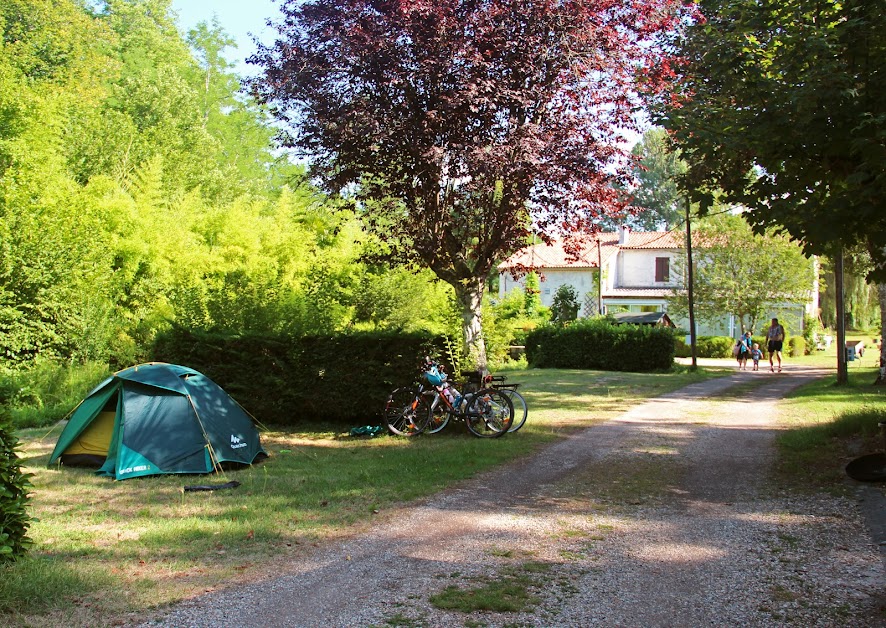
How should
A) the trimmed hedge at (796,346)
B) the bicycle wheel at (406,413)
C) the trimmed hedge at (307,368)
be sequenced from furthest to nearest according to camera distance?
the trimmed hedge at (796,346) → the trimmed hedge at (307,368) → the bicycle wheel at (406,413)

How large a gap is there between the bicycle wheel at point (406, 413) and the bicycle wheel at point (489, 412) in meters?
0.67

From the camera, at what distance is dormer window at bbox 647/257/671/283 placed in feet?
170

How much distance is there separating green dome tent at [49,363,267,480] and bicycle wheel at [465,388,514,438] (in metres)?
3.18

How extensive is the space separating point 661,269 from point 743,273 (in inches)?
513

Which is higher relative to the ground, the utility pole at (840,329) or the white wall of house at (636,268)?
the white wall of house at (636,268)

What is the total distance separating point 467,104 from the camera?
10.9 meters

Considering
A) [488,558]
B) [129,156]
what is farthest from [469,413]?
[129,156]

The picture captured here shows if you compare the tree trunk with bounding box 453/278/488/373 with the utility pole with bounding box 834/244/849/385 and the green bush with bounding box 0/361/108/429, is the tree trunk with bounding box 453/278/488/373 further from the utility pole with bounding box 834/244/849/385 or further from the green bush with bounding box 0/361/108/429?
the utility pole with bounding box 834/244/849/385

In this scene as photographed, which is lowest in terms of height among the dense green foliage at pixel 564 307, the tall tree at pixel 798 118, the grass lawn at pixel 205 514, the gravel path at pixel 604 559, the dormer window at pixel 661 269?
the gravel path at pixel 604 559

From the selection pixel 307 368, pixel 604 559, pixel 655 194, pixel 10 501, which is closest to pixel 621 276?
pixel 655 194

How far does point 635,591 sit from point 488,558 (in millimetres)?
1180

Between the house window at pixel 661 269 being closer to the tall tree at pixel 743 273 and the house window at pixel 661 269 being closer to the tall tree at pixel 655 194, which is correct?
the tall tree at pixel 743 273

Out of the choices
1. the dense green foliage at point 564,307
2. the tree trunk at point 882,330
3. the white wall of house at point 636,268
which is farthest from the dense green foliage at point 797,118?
the white wall of house at point 636,268

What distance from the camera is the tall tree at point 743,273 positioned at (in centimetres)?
3834
